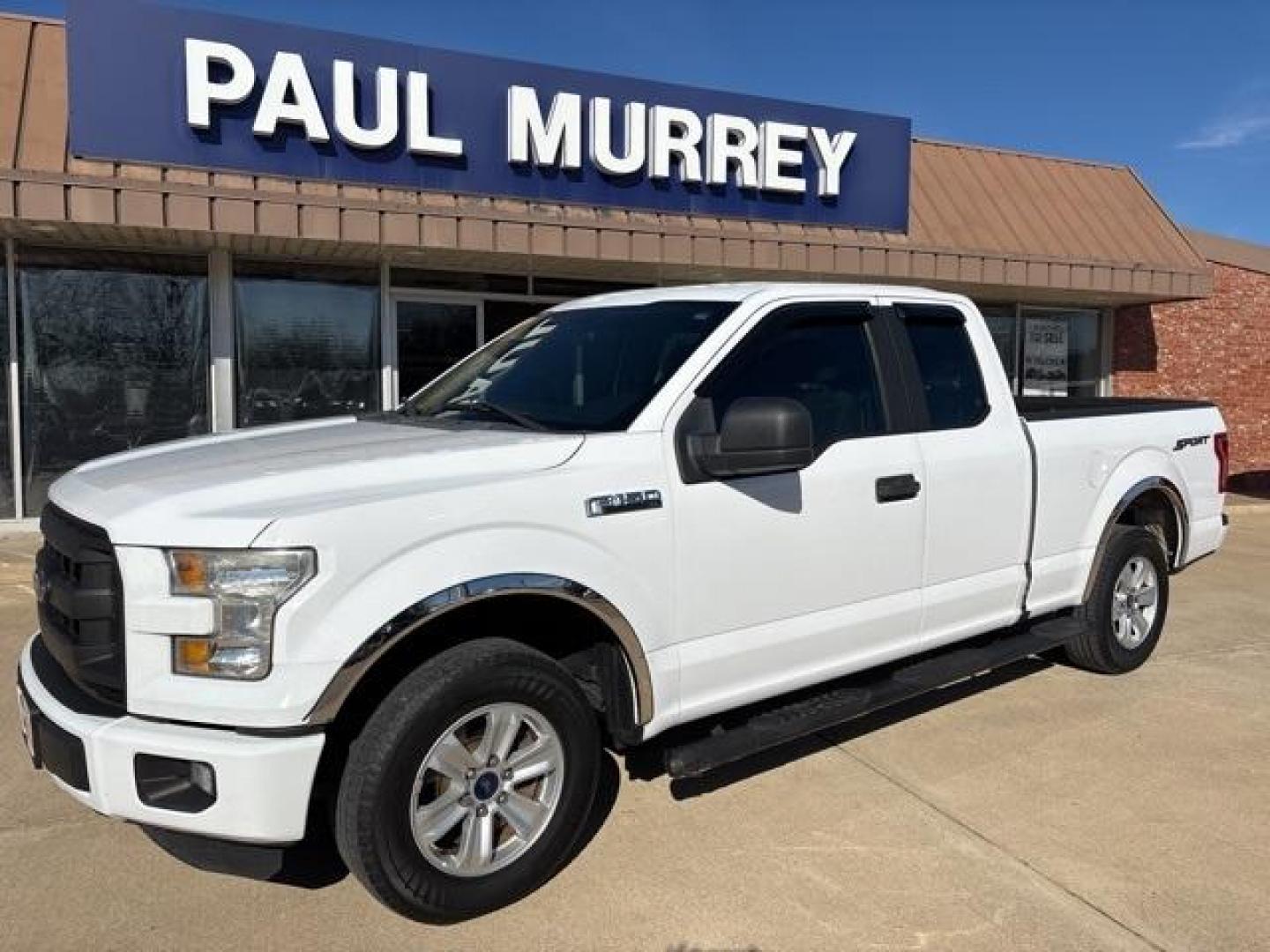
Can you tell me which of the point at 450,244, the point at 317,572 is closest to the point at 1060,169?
the point at 450,244

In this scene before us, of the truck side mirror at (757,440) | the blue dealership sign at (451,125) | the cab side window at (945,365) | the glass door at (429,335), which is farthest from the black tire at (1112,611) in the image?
the glass door at (429,335)

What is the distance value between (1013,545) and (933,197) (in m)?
8.98

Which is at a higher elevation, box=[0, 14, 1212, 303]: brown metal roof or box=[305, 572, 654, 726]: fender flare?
box=[0, 14, 1212, 303]: brown metal roof

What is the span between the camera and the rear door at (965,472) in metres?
4.08

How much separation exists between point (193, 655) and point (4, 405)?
8210 mm

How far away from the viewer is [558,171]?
994 centimetres

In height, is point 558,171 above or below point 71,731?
above

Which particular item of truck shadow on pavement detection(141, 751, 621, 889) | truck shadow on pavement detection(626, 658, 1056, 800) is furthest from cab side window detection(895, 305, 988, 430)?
truck shadow on pavement detection(141, 751, 621, 889)

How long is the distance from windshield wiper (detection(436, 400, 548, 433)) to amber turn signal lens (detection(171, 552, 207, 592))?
116 cm

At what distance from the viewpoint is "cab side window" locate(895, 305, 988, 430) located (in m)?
4.25

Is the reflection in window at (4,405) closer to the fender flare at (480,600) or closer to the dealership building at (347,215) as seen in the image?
the dealership building at (347,215)

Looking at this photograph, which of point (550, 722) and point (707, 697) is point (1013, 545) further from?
point (550, 722)

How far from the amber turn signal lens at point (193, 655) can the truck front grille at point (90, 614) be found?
7.1 inches

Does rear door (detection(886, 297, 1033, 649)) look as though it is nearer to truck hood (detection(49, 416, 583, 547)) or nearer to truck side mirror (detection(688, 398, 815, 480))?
truck side mirror (detection(688, 398, 815, 480))
